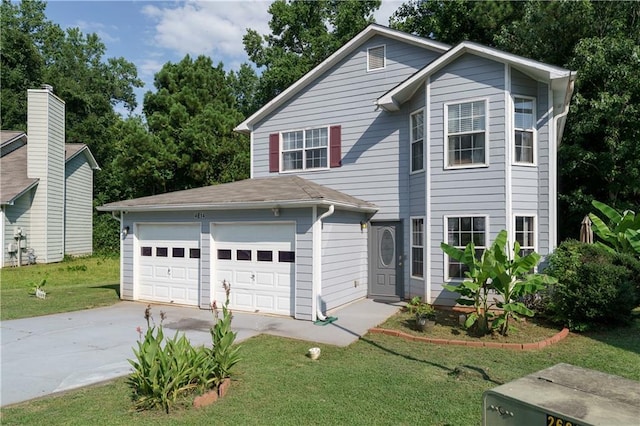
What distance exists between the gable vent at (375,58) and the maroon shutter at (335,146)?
2.20 m

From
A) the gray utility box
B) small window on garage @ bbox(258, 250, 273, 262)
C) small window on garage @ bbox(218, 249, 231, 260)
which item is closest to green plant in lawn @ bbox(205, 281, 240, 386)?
the gray utility box

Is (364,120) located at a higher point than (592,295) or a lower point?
higher

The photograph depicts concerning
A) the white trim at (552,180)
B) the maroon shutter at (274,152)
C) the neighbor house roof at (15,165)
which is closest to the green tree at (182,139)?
the neighbor house roof at (15,165)

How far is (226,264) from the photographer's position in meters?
10.7

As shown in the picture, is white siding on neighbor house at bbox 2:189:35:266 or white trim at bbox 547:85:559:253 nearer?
white trim at bbox 547:85:559:253

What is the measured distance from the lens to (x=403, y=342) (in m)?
7.66

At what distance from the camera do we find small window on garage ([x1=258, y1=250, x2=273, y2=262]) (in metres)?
10.1

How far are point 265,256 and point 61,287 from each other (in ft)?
31.4

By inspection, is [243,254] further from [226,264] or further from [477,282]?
[477,282]

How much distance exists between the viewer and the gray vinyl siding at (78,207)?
2294 cm

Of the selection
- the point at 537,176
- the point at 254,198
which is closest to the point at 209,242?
the point at 254,198

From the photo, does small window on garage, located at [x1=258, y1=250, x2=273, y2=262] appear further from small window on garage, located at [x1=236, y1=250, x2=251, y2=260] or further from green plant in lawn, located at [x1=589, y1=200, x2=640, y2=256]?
green plant in lawn, located at [x1=589, y1=200, x2=640, y2=256]

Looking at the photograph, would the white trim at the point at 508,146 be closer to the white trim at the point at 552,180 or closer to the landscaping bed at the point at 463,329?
the white trim at the point at 552,180

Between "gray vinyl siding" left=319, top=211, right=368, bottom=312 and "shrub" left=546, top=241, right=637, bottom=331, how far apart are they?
4.83 m
